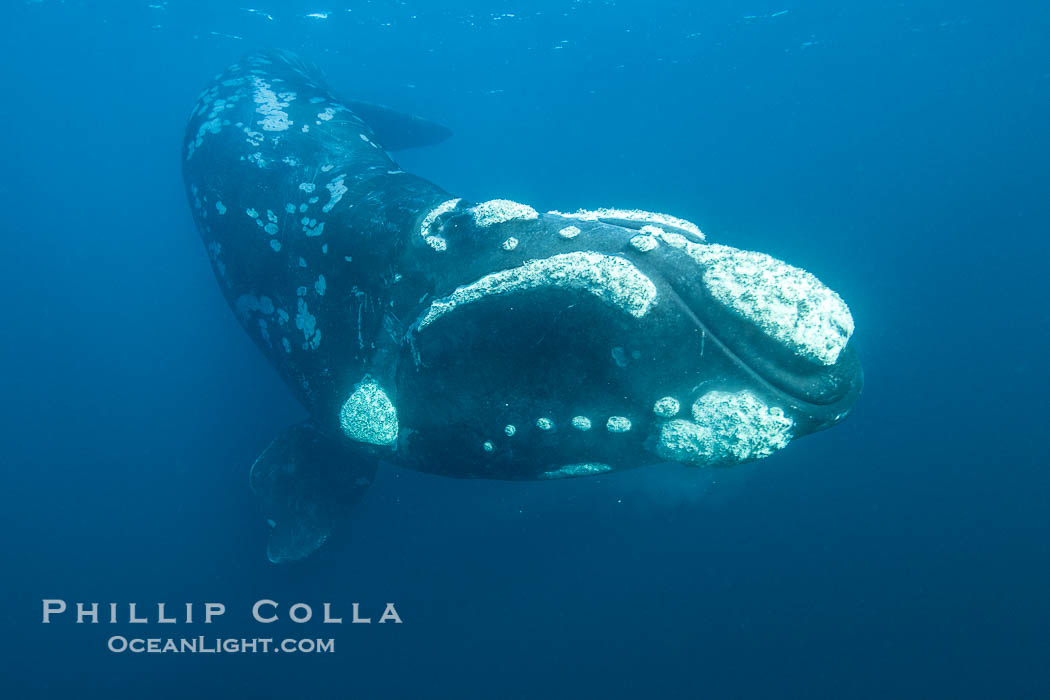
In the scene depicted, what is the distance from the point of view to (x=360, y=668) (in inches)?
487

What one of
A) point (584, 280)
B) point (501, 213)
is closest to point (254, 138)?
point (501, 213)

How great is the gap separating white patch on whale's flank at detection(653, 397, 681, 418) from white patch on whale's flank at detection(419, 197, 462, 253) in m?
2.03

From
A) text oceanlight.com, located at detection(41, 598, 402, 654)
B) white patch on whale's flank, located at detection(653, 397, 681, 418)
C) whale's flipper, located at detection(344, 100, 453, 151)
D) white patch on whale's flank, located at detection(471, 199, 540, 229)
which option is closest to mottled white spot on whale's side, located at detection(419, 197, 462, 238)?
Answer: white patch on whale's flank, located at detection(471, 199, 540, 229)

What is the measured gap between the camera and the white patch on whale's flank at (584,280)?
315cm

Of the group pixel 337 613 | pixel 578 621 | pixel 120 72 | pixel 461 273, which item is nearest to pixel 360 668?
pixel 337 613

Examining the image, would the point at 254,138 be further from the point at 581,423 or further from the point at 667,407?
the point at 667,407

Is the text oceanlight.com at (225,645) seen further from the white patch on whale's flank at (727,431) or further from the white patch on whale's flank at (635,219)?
the white patch on whale's flank at (635,219)

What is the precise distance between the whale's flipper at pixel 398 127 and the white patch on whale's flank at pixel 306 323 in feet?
24.7

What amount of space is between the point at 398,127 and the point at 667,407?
11974 mm

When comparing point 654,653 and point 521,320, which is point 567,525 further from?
point 521,320

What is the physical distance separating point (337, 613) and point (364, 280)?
10.8 metres

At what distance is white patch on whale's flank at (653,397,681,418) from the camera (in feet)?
10.8

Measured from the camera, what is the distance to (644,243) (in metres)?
3.28

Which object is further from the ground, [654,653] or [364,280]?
[364,280]
